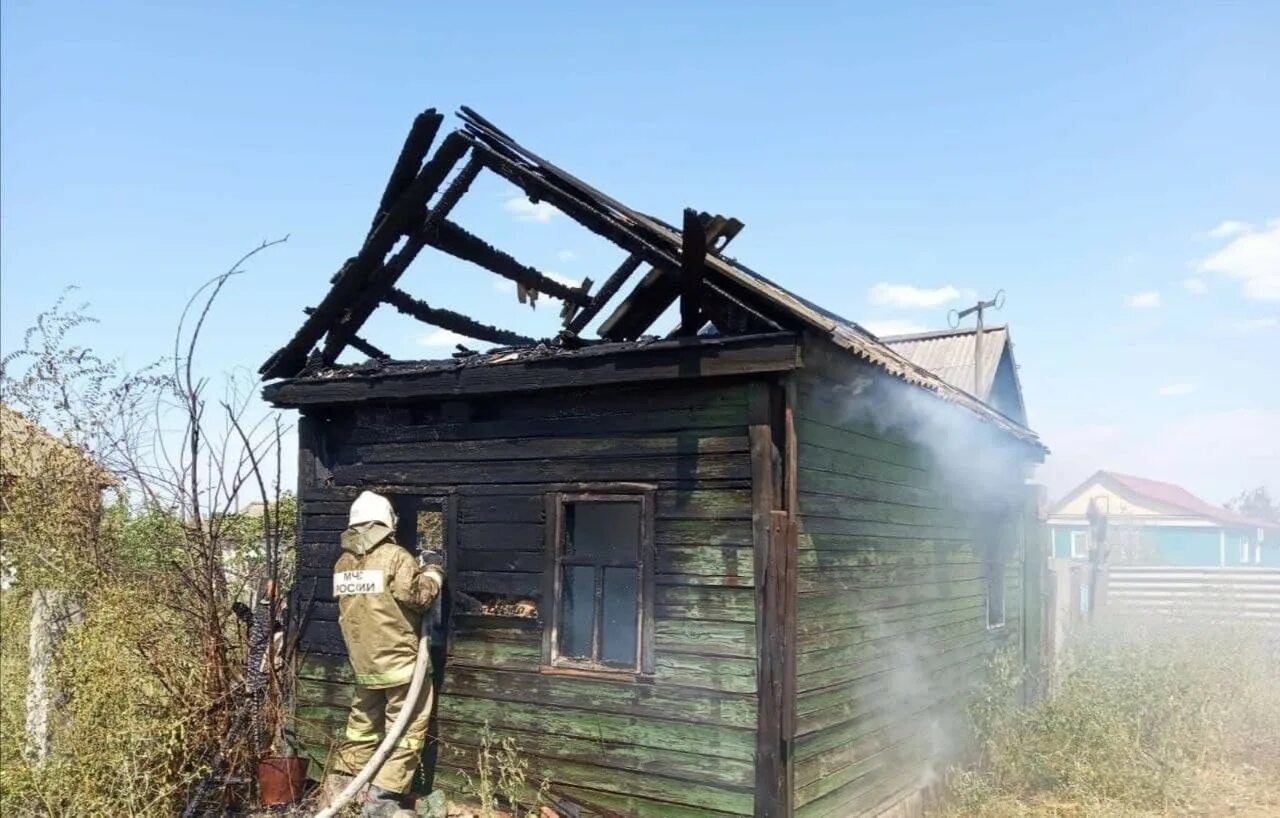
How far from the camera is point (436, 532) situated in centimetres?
1570

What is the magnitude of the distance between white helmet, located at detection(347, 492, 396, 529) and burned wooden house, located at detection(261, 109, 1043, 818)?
1.36 feet

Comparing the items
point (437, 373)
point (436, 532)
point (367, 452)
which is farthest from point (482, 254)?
point (436, 532)

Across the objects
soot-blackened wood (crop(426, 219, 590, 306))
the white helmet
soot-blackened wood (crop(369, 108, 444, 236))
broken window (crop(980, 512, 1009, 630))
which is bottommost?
broken window (crop(980, 512, 1009, 630))

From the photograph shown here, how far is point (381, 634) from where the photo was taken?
732 cm

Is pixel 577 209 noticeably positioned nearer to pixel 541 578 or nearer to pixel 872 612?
pixel 541 578

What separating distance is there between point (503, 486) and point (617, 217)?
2.29 meters

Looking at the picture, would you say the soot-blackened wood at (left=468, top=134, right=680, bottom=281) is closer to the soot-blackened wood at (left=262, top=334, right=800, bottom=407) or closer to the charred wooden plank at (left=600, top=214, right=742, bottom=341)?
the charred wooden plank at (left=600, top=214, right=742, bottom=341)

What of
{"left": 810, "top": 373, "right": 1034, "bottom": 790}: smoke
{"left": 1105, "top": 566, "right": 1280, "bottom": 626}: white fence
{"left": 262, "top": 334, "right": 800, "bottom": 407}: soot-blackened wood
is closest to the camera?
{"left": 262, "top": 334, "right": 800, "bottom": 407}: soot-blackened wood

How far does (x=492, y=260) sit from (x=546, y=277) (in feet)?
2.00

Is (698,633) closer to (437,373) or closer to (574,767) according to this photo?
(574,767)

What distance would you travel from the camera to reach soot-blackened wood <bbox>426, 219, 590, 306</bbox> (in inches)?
327

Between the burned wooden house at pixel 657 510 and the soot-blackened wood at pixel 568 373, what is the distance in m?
0.02


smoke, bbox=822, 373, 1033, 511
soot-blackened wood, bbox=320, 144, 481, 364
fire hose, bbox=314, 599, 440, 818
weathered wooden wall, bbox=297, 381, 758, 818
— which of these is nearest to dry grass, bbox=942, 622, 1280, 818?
smoke, bbox=822, 373, 1033, 511

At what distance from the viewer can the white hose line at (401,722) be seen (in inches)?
280
